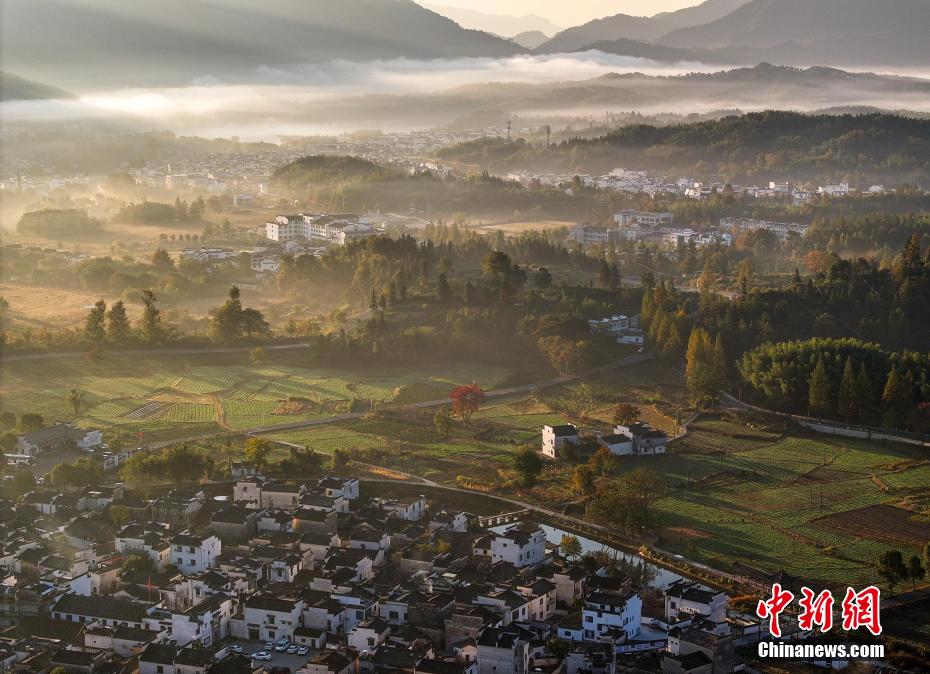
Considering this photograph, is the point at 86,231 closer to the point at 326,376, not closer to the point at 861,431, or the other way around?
the point at 326,376

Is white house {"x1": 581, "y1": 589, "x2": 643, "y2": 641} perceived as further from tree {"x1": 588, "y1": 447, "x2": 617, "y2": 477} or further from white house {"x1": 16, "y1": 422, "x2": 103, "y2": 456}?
white house {"x1": 16, "y1": 422, "x2": 103, "y2": 456}

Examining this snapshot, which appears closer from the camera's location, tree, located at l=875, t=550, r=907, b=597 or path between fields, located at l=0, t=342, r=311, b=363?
tree, located at l=875, t=550, r=907, b=597

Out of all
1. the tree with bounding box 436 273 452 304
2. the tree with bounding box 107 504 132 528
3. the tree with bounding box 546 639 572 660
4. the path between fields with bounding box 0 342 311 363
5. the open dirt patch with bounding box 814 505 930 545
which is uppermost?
the tree with bounding box 436 273 452 304

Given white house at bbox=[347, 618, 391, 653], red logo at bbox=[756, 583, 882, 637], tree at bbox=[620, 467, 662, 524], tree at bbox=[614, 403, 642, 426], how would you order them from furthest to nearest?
tree at bbox=[614, 403, 642, 426] < tree at bbox=[620, 467, 662, 524] < red logo at bbox=[756, 583, 882, 637] < white house at bbox=[347, 618, 391, 653]

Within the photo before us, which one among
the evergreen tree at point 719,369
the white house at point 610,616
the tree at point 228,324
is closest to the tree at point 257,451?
the white house at point 610,616

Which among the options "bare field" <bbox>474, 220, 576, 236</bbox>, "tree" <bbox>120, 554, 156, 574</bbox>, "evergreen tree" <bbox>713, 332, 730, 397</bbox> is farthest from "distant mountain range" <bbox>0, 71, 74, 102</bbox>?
"tree" <bbox>120, 554, 156, 574</bbox>

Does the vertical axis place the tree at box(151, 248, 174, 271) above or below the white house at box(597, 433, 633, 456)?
above

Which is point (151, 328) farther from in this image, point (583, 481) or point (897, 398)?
point (897, 398)
